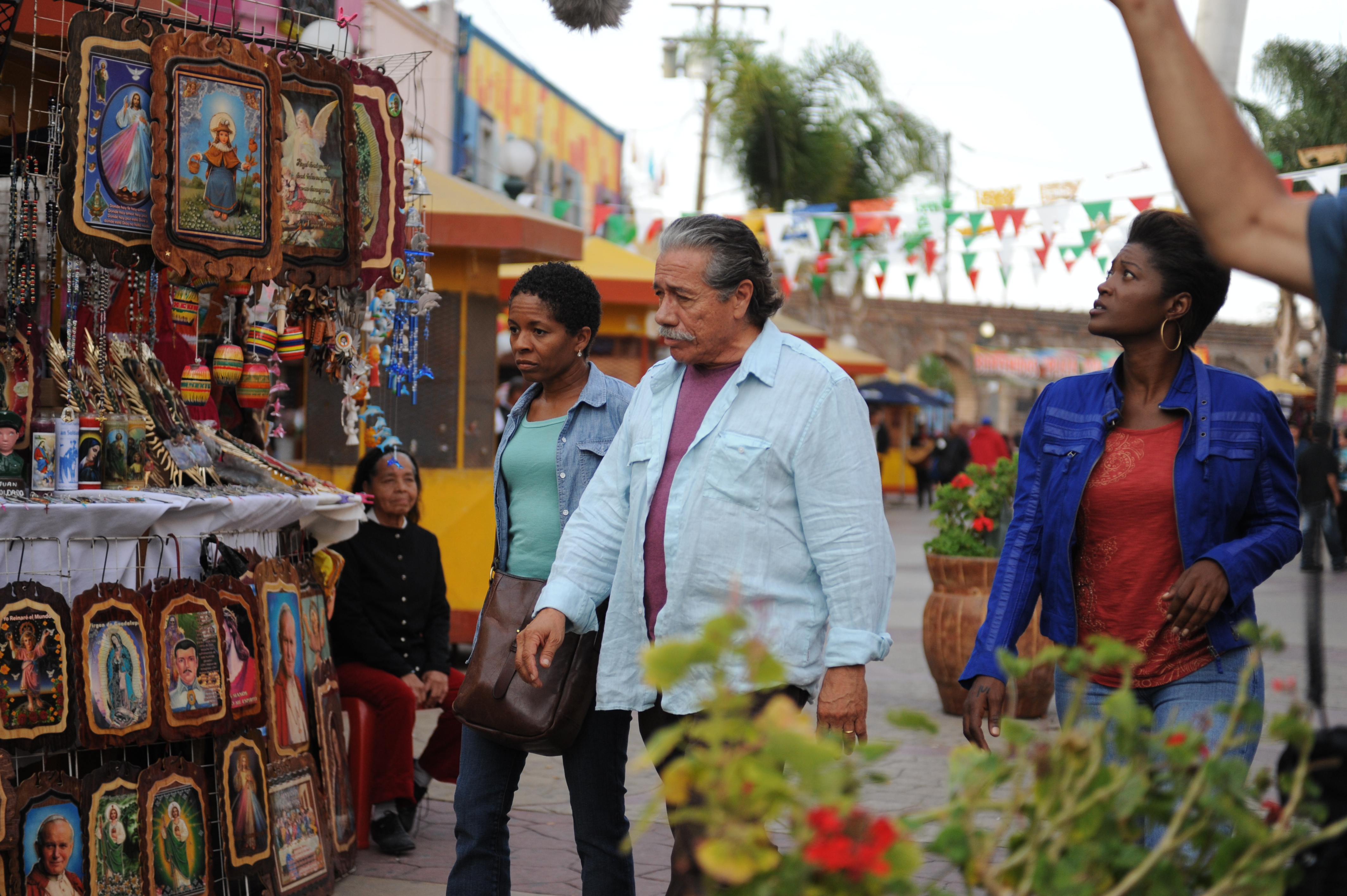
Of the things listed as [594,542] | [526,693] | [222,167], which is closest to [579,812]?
[526,693]

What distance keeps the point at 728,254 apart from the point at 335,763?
102 inches

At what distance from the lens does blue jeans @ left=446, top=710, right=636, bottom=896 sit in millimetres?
3217

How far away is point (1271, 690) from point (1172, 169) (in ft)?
21.7

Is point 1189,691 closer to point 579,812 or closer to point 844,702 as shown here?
point 844,702

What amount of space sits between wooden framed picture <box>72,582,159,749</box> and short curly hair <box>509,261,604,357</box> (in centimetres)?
135

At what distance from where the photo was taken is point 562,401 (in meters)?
3.58

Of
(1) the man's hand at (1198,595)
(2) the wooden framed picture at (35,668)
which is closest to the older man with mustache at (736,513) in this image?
(1) the man's hand at (1198,595)

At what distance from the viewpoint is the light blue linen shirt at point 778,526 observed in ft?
8.88

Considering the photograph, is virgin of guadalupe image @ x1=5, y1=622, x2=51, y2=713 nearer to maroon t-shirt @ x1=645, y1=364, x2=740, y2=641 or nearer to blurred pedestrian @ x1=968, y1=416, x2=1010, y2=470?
maroon t-shirt @ x1=645, y1=364, x2=740, y2=641

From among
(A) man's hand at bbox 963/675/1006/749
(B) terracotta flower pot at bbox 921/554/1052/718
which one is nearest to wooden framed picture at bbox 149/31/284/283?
(A) man's hand at bbox 963/675/1006/749

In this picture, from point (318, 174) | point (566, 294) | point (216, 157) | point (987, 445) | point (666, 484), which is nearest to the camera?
point (666, 484)

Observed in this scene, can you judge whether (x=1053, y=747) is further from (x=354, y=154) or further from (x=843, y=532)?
(x=354, y=154)

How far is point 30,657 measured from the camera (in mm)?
3502

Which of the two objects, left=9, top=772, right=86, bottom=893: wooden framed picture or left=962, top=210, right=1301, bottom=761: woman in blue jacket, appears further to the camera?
left=9, top=772, right=86, bottom=893: wooden framed picture
